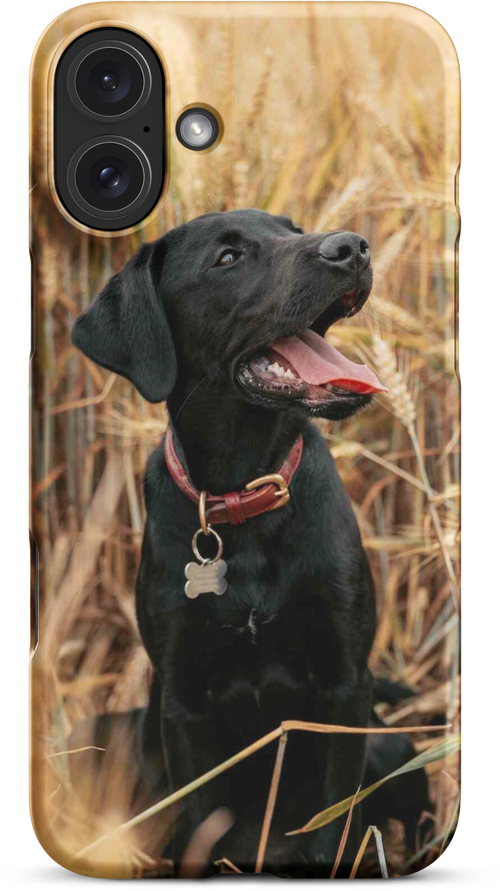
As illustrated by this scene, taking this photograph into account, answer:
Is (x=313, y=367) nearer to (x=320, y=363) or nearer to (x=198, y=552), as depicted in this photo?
(x=320, y=363)

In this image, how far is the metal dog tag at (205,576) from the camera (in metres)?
3.23

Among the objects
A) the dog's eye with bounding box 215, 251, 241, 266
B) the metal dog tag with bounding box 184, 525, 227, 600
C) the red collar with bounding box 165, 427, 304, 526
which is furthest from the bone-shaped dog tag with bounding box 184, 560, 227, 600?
the dog's eye with bounding box 215, 251, 241, 266

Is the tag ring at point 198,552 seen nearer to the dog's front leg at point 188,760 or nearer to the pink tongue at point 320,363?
the dog's front leg at point 188,760

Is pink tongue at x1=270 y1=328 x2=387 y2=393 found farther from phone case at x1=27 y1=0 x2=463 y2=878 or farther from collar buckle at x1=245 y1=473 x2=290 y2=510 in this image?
collar buckle at x1=245 y1=473 x2=290 y2=510

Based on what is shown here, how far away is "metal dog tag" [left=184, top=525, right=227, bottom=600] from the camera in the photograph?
3.23 metres

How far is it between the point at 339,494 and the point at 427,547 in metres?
0.33

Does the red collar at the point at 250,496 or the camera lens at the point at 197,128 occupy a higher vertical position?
the camera lens at the point at 197,128

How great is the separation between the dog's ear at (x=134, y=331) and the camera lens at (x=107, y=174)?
0.19 meters

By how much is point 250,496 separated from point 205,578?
0.95 feet

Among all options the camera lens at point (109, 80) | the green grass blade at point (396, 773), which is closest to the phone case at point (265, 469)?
the green grass blade at point (396, 773)

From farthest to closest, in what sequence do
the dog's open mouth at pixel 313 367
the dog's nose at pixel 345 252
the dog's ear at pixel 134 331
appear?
the dog's ear at pixel 134 331 < the dog's open mouth at pixel 313 367 < the dog's nose at pixel 345 252

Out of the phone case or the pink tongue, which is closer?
the pink tongue

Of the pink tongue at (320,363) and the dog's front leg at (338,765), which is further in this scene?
the dog's front leg at (338,765)
